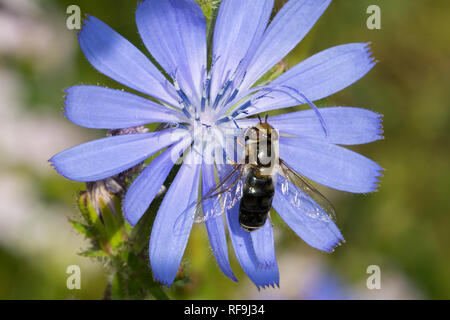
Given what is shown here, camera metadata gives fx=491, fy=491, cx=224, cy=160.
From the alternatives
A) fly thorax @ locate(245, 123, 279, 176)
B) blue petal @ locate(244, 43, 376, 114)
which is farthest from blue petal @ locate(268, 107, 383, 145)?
fly thorax @ locate(245, 123, 279, 176)

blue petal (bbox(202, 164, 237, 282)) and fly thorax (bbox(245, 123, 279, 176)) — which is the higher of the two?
fly thorax (bbox(245, 123, 279, 176))

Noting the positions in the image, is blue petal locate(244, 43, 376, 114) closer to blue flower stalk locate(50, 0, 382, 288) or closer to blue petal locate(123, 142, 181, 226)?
blue flower stalk locate(50, 0, 382, 288)

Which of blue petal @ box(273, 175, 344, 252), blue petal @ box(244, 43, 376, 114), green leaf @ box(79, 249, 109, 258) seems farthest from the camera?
green leaf @ box(79, 249, 109, 258)

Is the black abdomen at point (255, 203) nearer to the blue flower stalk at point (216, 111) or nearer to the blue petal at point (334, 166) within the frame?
the blue flower stalk at point (216, 111)

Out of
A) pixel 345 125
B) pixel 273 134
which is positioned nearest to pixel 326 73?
pixel 345 125

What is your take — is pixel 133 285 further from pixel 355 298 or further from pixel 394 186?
pixel 394 186
